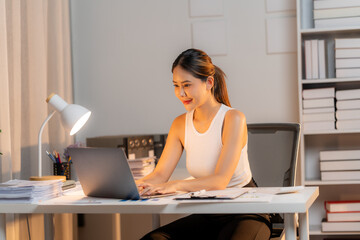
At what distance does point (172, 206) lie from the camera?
1731 millimetres

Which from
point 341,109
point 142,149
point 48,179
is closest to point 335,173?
point 341,109

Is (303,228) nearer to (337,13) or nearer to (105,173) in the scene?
(105,173)

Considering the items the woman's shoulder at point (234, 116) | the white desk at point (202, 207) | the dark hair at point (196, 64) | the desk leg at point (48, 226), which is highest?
the dark hair at point (196, 64)

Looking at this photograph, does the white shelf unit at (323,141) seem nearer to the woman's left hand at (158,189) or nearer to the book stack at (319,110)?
the book stack at (319,110)

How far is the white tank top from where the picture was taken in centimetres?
229

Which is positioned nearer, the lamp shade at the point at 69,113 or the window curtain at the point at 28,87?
the lamp shade at the point at 69,113

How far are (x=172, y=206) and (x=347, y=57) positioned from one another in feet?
6.91

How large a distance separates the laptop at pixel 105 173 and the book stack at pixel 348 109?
1963mm

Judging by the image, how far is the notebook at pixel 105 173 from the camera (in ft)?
5.87

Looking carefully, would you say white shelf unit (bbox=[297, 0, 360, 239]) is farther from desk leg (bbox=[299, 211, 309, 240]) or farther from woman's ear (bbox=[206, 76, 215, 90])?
desk leg (bbox=[299, 211, 309, 240])

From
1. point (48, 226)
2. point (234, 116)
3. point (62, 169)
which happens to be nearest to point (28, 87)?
point (62, 169)

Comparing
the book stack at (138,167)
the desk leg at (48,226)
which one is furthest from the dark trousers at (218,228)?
the book stack at (138,167)

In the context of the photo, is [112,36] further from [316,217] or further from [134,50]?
[316,217]

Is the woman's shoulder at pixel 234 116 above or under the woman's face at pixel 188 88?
under
